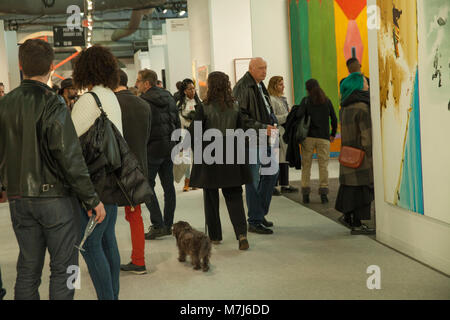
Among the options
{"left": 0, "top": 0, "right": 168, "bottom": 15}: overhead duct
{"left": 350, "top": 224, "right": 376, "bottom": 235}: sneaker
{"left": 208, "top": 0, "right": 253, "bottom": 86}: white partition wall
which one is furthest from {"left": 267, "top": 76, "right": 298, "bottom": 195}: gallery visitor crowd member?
{"left": 0, "top": 0, "right": 168, "bottom": 15}: overhead duct

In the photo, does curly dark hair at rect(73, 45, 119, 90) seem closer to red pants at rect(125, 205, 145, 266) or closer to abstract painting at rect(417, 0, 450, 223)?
red pants at rect(125, 205, 145, 266)

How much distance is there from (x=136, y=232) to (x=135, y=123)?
31.5 inches

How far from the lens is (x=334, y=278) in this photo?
375cm

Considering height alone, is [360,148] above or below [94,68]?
below

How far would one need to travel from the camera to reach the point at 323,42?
10.7 m

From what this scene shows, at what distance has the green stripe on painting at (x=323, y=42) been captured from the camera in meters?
10.6

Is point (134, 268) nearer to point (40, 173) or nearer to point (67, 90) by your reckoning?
point (40, 173)

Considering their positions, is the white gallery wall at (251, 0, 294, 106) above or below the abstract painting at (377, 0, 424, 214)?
above

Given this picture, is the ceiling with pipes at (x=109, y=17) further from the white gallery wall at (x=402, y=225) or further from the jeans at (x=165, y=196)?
the white gallery wall at (x=402, y=225)

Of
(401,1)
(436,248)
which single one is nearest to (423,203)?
(436,248)

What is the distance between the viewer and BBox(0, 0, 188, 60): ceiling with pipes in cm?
1577

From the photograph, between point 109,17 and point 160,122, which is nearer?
point 160,122

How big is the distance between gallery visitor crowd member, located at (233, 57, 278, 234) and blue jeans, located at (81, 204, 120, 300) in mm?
1932

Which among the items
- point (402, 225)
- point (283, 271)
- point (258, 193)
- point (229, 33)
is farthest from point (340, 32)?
point (283, 271)
